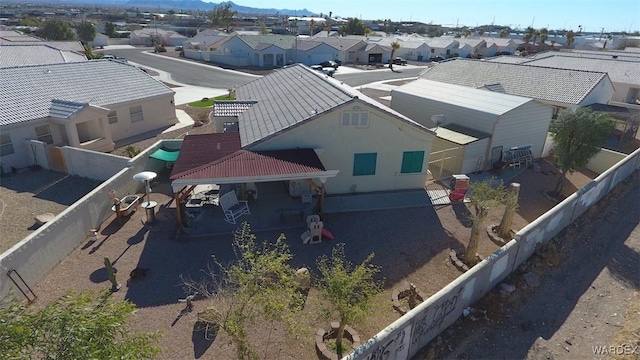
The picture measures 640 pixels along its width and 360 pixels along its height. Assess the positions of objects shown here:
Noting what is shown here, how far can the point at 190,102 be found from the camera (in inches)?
1508

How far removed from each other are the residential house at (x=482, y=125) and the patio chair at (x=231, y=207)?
475 inches

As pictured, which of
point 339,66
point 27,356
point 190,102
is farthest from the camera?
A: point 339,66

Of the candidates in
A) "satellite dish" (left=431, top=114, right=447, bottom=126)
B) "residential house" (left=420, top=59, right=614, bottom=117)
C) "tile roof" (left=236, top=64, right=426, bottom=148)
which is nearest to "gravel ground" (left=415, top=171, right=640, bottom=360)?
"tile roof" (left=236, top=64, right=426, bottom=148)

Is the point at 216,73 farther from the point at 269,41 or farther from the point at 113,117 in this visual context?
the point at 113,117

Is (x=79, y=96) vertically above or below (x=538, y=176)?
above

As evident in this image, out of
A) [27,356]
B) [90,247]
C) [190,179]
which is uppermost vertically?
[27,356]

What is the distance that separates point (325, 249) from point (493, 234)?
7.41 m

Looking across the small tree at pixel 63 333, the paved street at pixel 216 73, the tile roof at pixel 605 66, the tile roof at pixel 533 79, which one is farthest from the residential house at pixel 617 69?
the small tree at pixel 63 333

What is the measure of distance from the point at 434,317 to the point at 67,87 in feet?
87.3

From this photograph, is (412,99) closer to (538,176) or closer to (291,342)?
(538,176)

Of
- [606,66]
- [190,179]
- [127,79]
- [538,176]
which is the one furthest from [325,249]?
[606,66]

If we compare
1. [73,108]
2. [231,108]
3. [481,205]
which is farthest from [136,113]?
[481,205]

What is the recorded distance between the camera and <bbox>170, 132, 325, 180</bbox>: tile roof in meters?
15.0

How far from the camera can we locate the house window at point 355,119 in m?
17.6
